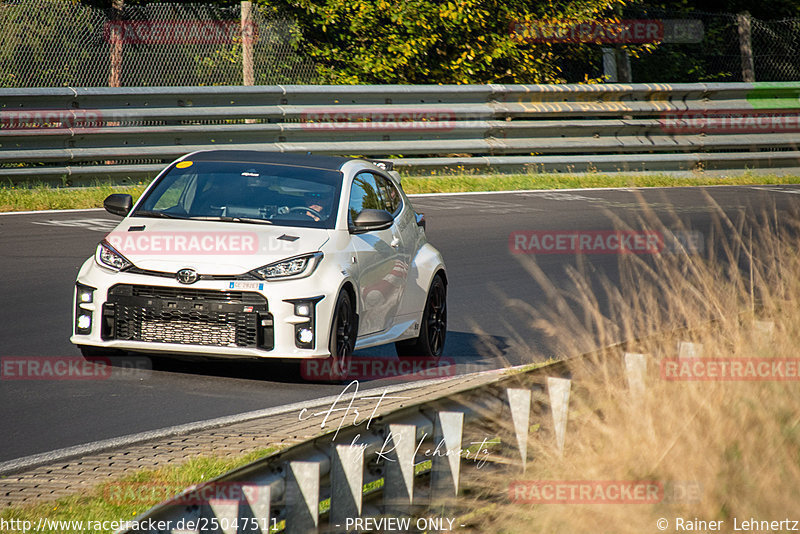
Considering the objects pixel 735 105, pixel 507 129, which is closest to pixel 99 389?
pixel 507 129

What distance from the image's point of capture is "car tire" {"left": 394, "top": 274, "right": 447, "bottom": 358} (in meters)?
9.99

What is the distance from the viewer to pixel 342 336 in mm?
8633

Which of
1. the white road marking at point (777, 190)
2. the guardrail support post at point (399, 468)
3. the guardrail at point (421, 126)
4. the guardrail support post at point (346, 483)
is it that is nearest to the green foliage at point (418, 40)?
the guardrail at point (421, 126)

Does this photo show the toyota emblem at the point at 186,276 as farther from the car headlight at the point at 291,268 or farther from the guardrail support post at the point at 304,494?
the guardrail support post at the point at 304,494

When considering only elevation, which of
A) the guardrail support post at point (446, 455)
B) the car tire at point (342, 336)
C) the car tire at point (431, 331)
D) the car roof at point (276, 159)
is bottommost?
the car tire at point (431, 331)

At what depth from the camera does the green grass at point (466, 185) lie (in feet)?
53.0

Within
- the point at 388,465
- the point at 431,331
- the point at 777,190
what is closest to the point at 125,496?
the point at 388,465

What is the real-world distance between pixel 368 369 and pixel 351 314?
29.1 inches

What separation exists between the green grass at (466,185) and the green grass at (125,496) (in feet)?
34.6

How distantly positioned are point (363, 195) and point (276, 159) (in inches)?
28.9

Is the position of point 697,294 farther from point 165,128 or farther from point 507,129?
point 507,129

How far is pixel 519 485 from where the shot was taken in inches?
199

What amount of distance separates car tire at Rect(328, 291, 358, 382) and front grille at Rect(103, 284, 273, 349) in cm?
46

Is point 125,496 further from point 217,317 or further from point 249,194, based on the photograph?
point 249,194
